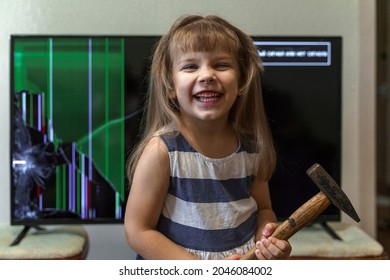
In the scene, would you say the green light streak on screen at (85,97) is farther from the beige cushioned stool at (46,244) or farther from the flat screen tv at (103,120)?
the beige cushioned stool at (46,244)

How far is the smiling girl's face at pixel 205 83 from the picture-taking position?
2.50 ft

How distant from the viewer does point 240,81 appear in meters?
0.81

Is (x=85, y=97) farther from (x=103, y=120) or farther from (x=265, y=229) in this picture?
(x=265, y=229)

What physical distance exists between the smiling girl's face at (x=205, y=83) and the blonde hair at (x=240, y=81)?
1cm

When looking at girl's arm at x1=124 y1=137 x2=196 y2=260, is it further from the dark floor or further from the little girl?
the dark floor

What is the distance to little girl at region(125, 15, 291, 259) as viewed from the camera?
2.52 feet

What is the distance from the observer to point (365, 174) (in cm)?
94

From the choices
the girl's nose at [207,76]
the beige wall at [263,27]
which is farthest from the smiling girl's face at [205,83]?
the beige wall at [263,27]

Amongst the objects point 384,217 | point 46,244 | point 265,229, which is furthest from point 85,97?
point 384,217

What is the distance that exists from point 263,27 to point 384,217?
0.37 metres

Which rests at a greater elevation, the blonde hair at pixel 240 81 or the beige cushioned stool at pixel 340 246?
the blonde hair at pixel 240 81

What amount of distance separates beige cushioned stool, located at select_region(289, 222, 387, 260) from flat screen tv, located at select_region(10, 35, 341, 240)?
0.04m
